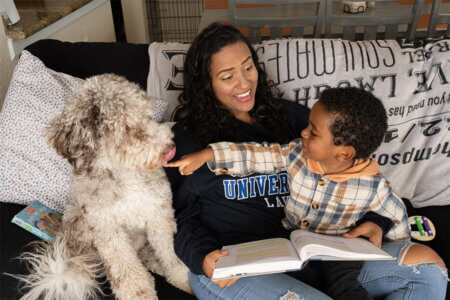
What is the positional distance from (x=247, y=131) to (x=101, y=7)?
6.70 feet

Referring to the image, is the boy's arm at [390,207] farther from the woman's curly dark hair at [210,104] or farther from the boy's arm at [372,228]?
the woman's curly dark hair at [210,104]

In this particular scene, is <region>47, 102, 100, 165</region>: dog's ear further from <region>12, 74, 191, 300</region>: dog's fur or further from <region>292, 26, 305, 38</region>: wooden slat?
<region>292, 26, 305, 38</region>: wooden slat

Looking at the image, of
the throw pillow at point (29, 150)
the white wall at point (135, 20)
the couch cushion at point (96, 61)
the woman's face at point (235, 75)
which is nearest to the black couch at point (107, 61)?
the couch cushion at point (96, 61)

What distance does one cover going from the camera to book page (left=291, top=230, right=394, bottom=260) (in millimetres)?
1009

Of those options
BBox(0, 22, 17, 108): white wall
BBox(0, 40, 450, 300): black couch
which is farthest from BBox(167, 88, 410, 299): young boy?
BBox(0, 22, 17, 108): white wall

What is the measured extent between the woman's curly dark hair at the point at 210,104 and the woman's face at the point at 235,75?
0.09ft

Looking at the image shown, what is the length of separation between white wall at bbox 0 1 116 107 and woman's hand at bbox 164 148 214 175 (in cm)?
131

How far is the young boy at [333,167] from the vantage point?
3.89 ft

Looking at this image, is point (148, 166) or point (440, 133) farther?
point (440, 133)

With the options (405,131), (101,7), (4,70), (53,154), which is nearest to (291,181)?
(405,131)

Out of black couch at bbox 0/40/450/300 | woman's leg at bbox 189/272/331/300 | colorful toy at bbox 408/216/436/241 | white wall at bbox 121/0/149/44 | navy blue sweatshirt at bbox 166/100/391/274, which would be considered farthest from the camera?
white wall at bbox 121/0/149/44

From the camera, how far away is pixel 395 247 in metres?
1.30

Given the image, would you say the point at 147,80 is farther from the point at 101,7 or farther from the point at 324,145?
the point at 101,7

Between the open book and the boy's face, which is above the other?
the boy's face
